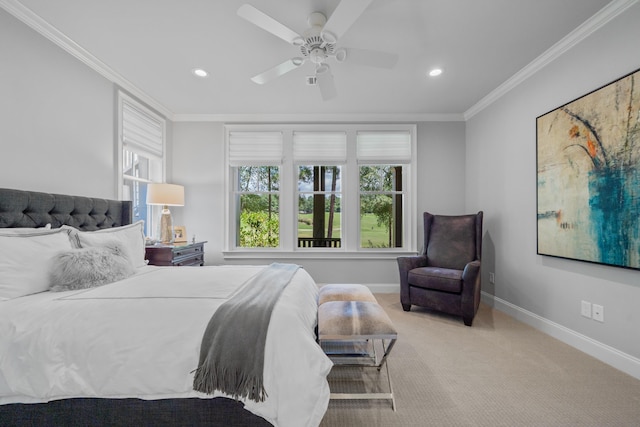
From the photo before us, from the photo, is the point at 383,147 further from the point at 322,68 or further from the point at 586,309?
the point at 586,309

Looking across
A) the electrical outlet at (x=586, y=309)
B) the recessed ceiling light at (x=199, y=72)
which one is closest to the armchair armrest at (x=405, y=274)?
the electrical outlet at (x=586, y=309)

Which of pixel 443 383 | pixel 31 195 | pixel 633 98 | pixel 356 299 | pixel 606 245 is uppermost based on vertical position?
pixel 633 98

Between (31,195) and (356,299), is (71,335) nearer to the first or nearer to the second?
(31,195)

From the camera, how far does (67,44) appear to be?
242 centimetres

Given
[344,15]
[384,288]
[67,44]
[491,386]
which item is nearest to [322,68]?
[344,15]

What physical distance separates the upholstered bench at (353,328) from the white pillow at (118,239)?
1592 millimetres

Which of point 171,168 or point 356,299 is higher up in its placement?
point 171,168

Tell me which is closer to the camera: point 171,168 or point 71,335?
point 71,335

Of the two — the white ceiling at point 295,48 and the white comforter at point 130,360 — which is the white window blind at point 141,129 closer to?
the white ceiling at point 295,48

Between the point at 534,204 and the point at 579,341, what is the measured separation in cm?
129

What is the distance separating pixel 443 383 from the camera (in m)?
1.90

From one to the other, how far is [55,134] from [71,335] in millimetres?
2028

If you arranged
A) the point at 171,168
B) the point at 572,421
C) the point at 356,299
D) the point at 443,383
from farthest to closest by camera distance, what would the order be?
the point at 171,168
the point at 356,299
the point at 443,383
the point at 572,421

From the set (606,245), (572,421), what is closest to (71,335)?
(572,421)
